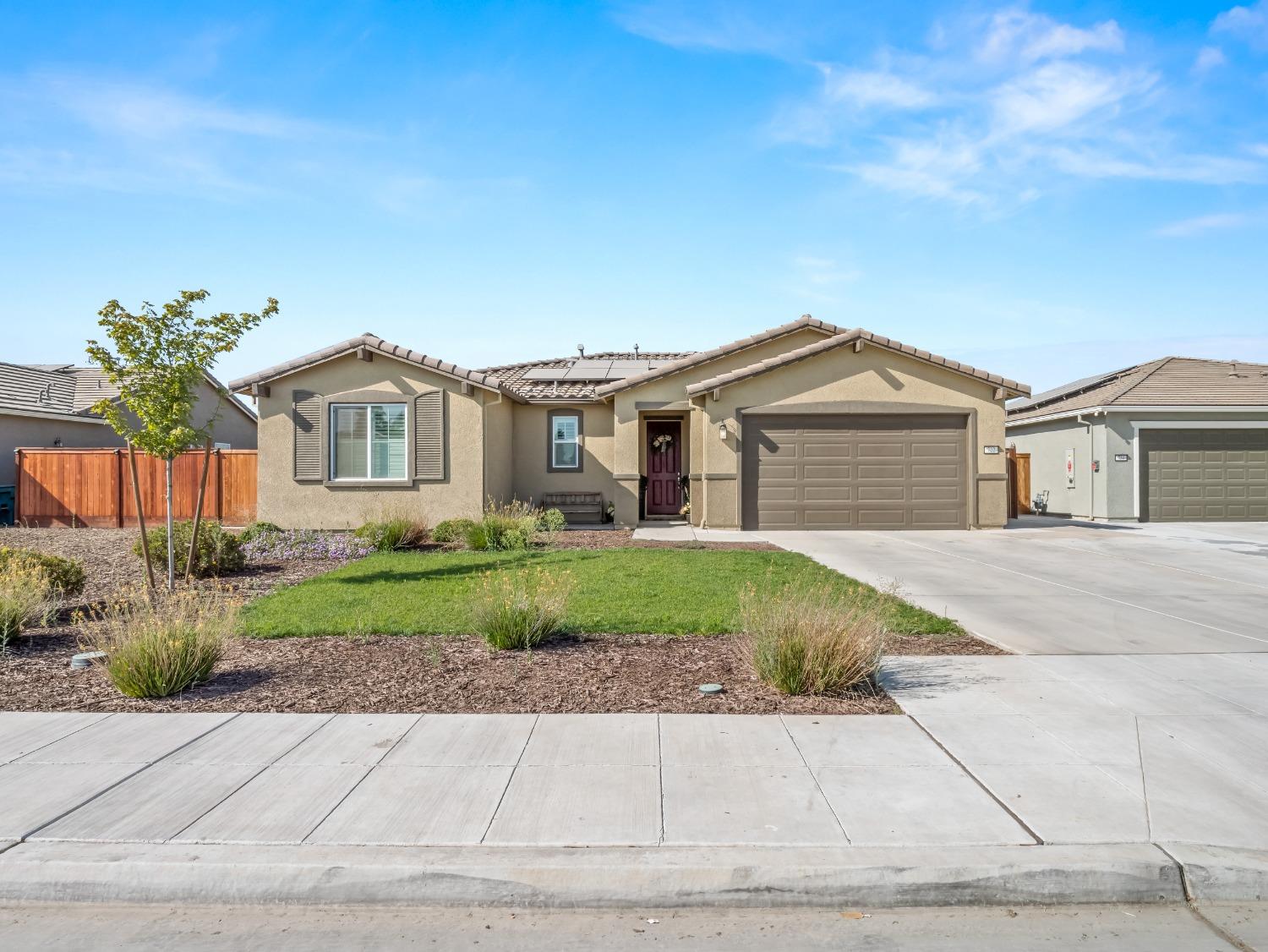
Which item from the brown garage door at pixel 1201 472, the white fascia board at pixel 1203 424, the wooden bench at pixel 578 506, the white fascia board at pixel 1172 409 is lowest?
the wooden bench at pixel 578 506

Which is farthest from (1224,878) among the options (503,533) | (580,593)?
(503,533)

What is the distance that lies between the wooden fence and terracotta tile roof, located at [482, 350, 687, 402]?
6.72m

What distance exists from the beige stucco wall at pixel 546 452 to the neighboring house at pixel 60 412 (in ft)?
23.4

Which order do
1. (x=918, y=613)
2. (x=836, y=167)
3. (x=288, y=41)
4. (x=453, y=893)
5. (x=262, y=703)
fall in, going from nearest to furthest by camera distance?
(x=453, y=893) < (x=262, y=703) < (x=918, y=613) < (x=288, y=41) < (x=836, y=167)

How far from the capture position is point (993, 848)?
393cm

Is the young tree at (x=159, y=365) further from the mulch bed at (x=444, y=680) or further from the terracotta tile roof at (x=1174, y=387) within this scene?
the terracotta tile roof at (x=1174, y=387)

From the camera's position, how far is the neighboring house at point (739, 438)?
61.7 feet

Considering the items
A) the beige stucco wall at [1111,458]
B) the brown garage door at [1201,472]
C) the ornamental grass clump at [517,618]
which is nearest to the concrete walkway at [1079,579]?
the beige stucco wall at [1111,458]

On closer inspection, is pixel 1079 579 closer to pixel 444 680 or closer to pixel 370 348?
pixel 444 680

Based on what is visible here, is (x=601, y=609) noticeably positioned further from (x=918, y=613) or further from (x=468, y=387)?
(x=468, y=387)

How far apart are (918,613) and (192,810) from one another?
7129mm

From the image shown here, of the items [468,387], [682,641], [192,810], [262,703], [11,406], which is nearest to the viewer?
[192,810]

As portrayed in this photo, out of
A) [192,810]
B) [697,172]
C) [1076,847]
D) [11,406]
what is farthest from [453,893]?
[11,406]

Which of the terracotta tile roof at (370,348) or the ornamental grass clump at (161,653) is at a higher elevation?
the terracotta tile roof at (370,348)
